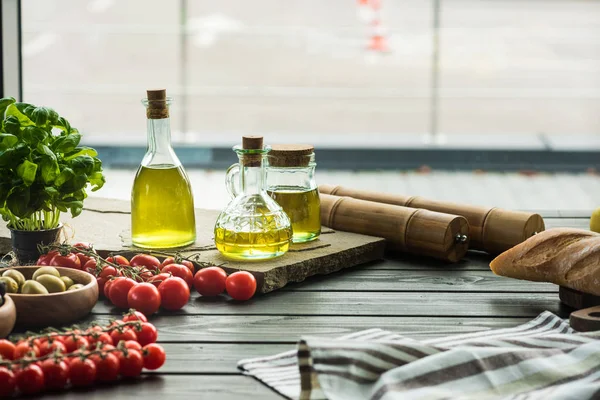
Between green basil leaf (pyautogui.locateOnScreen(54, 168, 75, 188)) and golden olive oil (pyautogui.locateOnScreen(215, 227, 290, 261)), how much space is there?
0.26m

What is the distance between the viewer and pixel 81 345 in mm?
1163

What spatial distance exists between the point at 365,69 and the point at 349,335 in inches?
340

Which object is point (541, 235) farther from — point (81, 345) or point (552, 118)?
point (552, 118)

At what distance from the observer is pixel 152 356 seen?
46.4 inches

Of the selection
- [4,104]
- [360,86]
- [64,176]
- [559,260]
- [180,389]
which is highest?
[360,86]

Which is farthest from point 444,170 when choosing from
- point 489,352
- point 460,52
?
point 460,52

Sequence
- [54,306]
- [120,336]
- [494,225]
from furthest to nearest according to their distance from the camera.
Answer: [494,225] → [54,306] → [120,336]

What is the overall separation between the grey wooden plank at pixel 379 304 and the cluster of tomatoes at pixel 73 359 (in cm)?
27

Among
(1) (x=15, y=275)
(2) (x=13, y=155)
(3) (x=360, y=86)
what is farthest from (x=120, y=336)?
(3) (x=360, y=86)

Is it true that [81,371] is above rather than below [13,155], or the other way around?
below

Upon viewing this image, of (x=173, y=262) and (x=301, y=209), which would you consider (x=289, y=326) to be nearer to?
(x=173, y=262)

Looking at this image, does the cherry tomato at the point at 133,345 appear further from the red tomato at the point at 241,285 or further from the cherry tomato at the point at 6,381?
the red tomato at the point at 241,285

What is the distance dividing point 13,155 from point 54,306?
304 mm

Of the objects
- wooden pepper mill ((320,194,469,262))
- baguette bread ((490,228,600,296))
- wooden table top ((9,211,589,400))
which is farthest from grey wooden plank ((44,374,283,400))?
wooden pepper mill ((320,194,469,262))
